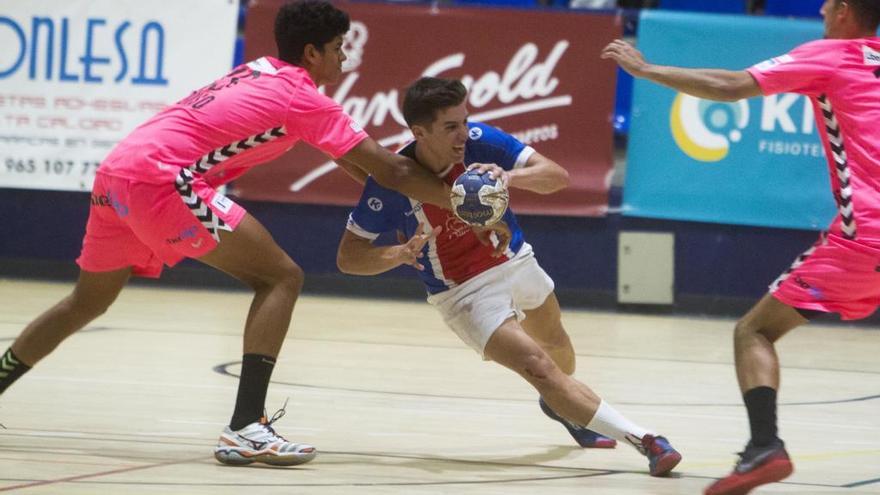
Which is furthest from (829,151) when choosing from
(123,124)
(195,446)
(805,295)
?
(123,124)

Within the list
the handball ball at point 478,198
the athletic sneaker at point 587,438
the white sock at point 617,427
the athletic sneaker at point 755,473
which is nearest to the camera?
the athletic sneaker at point 755,473

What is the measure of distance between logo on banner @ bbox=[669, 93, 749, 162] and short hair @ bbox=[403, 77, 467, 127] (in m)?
5.47

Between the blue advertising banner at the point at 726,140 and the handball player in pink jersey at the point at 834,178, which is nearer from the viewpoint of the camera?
the handball player in pink jersey at the point at 834,178

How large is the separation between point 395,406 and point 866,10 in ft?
10.2

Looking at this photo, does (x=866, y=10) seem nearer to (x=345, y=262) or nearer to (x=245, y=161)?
(x=345, y=262)

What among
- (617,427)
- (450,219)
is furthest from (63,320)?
(617,427)

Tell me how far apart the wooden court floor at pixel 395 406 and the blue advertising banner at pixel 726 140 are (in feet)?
3.10

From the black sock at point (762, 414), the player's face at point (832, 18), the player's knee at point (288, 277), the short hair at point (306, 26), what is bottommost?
the black sock at point (762, 414)

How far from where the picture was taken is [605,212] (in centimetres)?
1126

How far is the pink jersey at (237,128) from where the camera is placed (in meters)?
5.66

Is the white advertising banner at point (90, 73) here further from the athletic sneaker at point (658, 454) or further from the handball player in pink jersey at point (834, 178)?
the handball player in pink jersey at point (834, 178)

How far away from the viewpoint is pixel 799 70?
5156 millimetres

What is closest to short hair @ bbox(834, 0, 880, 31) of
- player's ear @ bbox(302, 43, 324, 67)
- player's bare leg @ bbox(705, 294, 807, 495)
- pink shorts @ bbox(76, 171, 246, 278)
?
player's bare leg @ bbox(705, 294, 807, 495)

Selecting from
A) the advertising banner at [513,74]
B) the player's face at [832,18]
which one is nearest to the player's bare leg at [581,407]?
the player's face at [832,18]
